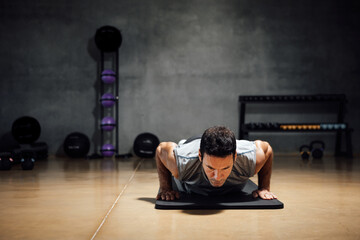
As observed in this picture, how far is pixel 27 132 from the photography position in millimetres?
5156

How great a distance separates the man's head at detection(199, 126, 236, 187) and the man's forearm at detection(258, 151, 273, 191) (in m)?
0.50


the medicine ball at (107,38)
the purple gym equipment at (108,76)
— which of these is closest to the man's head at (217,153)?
the purple gym equipment at (108,76)

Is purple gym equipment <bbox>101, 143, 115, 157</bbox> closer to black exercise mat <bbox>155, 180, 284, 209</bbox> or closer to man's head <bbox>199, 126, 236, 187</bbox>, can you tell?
black exercise mat <bbox>155, 180, 284, 209</bbox>

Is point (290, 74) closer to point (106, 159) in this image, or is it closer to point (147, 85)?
point (147, 85)

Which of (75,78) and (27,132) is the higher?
(75,78)

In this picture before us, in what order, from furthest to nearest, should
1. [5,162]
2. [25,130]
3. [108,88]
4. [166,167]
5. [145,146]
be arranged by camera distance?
[108,88] → [145,146] → [25,130] → [5,162] → [166,167]

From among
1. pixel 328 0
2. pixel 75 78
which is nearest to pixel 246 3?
pixel 328 0

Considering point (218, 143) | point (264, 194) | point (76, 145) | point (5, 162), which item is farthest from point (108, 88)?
point (218, 143)

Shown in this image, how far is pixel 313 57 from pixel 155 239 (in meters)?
5.34

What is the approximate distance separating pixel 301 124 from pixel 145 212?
4.01 meters

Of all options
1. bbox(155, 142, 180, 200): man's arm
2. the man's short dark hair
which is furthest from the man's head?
bbox(155, 142, 180, 200): man's arm

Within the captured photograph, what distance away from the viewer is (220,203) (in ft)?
7.13

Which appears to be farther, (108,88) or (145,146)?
(108,88)

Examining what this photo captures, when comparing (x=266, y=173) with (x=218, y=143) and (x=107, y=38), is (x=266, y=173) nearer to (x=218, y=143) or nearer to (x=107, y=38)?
(x=218, y=143)
